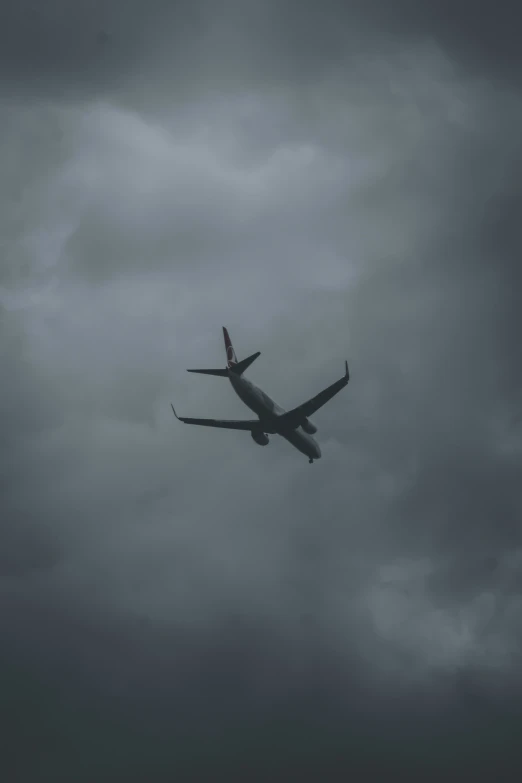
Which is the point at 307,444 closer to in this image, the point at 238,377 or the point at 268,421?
the point at 268,421

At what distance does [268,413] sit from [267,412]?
0.98ft

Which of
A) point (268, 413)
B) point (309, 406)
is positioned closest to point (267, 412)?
point (268, 413)

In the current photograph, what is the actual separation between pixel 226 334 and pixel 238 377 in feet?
26.8

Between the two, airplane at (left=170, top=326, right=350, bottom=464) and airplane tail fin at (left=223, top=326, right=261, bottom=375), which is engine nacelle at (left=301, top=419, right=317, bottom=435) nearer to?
airplane at (left=170, top=326, right=350, bottom=464)

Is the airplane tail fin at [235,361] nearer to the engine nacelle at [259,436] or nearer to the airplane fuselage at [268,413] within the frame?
the airplane fuselage at [268,413]

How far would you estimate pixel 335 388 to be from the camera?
84625mm

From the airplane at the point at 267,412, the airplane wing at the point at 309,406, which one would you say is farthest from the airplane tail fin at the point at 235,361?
the airplane wing at the point at 309,406

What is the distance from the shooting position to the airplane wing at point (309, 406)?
84.8 meters

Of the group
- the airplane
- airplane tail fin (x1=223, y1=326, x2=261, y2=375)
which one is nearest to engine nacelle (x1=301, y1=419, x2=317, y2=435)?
the airplane

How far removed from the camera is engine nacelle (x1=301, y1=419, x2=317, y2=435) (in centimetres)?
9200

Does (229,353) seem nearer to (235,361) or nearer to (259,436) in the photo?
(235,361)

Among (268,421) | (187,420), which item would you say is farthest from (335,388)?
(187,420)

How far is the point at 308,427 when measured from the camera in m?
93.4

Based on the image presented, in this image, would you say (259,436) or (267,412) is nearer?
(267,412)
